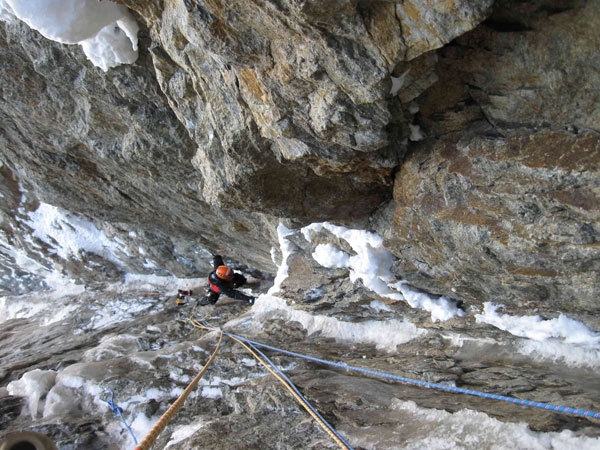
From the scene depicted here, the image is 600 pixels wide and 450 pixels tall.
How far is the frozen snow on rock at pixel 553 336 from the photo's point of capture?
143 inches

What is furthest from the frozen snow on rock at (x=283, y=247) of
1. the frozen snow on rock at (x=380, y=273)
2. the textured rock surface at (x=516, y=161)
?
the textured rock surface at (x=516, y=161)

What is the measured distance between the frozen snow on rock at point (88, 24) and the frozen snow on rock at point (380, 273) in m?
2.67

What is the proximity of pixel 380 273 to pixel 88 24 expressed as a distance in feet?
11.6

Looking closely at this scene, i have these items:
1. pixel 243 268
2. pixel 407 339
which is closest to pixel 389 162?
pixel 407 339

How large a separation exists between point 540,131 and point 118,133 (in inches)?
190

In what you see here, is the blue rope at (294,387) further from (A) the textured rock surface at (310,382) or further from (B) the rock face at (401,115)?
(B) the rock face at (401,115)

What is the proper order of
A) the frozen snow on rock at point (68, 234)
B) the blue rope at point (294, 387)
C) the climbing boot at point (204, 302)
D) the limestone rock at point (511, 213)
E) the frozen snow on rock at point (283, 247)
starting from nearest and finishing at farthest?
the limestone rock at point (511, 213) < the blue rope at point (294, 387) < the frozen snow on rock at point (283, 247) < the climbing boot at point (204, 302) < the frozen snow on rock at point (68, 234)

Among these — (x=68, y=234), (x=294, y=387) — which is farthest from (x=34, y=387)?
(x=68, y=234)

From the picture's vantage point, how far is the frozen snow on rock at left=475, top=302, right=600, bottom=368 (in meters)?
3.64

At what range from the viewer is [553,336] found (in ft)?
12.6

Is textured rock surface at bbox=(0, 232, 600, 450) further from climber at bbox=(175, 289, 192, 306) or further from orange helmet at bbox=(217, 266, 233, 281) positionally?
climber at bbox=(175, 289, 192, 306)

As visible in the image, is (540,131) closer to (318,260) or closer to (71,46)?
(318,260)

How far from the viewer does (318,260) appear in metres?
5.25

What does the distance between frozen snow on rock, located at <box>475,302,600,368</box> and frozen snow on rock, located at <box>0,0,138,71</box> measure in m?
4.20
